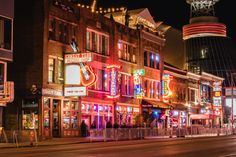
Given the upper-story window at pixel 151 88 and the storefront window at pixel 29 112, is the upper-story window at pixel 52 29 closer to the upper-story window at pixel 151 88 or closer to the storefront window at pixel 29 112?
the storefront window at pixel 29 112

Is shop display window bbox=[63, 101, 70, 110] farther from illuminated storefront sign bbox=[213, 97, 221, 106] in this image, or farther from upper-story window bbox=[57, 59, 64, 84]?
illuminated storefront sign bbox=[213, 97, 221, 106]

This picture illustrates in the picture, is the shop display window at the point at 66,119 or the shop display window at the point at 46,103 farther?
the shop display window at the point at 66,119

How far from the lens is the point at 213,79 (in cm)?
8981

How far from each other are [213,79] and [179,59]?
13.2 m

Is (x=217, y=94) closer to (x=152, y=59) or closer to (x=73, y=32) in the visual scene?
(x=152, y=59)

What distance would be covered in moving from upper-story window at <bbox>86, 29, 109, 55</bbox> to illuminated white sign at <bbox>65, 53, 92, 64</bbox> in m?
5.03

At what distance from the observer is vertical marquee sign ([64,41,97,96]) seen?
46344 millimetres

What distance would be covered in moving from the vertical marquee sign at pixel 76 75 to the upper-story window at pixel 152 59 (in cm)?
1807

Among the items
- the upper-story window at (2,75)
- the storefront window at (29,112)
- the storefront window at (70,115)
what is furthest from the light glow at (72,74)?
the upper-story window at (2,75)

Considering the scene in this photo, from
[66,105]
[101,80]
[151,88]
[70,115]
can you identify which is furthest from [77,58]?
[151,88]

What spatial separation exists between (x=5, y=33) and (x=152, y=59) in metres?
28.7

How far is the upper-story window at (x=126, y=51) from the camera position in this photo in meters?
57.9

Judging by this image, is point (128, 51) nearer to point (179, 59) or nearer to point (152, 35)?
point (152, 35)

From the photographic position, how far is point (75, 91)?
46.3 meters
